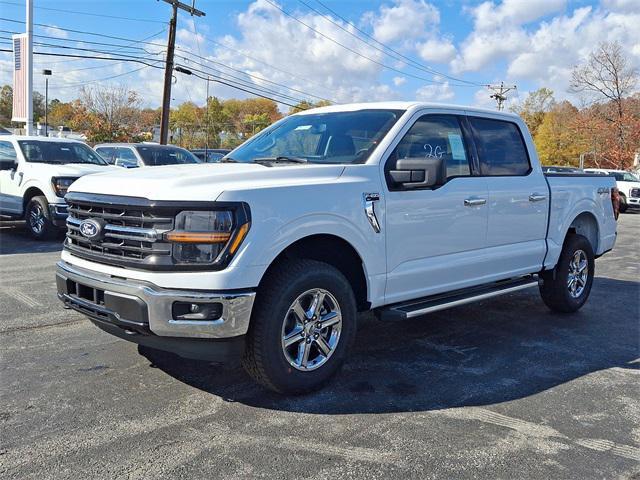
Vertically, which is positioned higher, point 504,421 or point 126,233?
point 126,233

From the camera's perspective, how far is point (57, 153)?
11.1 meters

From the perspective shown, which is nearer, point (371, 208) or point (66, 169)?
point (371, 208)

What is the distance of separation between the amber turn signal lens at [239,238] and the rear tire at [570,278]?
12.5ft

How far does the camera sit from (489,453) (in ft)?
10.4

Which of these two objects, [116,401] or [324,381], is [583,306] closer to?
[324,381]

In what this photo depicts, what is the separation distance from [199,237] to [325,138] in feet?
5.75

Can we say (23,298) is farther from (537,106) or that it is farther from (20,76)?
(537,106)

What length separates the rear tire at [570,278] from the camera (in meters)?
6.16

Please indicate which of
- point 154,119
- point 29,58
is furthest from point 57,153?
point 154,119

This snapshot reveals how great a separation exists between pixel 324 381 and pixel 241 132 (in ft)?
283

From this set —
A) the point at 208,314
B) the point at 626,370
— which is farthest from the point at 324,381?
the point at 626,370

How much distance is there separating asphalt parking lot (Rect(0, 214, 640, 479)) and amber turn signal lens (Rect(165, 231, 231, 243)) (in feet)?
3.53

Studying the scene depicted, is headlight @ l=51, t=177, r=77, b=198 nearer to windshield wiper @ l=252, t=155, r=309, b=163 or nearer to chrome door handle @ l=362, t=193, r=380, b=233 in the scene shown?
windshield wiper @ l=252, t=155, r=309, b=163

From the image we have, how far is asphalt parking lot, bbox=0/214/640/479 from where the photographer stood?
300 centimetres
